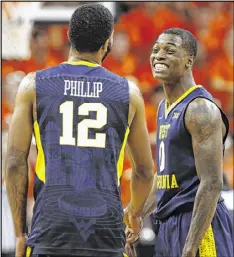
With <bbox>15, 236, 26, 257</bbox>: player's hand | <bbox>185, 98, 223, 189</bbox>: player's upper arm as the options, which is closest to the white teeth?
<bbox>185, 98, 223, 189</bbox>: player's upper arm

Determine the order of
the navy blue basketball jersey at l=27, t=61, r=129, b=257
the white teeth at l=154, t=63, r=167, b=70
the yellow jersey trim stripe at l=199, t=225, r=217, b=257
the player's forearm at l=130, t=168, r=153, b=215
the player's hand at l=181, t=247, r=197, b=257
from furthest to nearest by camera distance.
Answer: the white teeth at l=154, t=63, r=167, b=70 < the yellow jersey trim stripe at l=199, t=225, r=217, b=257 < the player's hand at l=181, t=247, r=197, b=257 < the player's forearm at l=130, t=168, r=153, b=215 < the navy blue basketball jersey at l=27, t=61, r=129, b=257

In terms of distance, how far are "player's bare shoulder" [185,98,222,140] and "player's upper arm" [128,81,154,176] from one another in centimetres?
72

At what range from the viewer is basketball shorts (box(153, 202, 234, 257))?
18.5ft

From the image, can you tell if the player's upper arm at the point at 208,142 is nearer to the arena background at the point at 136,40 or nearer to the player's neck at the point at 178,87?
the player's neck at the point at 178,87

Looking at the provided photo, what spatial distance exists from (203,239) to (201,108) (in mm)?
830

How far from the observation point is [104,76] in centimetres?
466

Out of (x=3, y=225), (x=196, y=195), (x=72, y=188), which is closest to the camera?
(x=72, y=188)

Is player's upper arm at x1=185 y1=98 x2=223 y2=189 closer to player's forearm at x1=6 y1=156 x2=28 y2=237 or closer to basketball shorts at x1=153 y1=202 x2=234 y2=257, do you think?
basketball shorts at x1=153 y1=202 x2=234 y2=257

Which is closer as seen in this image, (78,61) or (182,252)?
(78,61)

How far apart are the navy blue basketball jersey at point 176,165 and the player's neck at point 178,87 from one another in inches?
3.4

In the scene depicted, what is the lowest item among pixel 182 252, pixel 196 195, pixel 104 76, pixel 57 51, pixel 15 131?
pixel 182 252

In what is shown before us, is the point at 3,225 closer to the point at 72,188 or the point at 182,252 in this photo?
the point at 182,252

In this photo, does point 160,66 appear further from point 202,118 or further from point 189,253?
point 189,253

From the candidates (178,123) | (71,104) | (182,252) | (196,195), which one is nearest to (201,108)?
(178,123)
